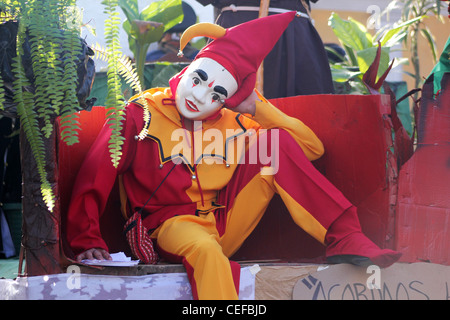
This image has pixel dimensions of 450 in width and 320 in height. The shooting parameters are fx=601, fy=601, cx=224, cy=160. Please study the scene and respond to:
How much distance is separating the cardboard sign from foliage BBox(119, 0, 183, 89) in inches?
62.5

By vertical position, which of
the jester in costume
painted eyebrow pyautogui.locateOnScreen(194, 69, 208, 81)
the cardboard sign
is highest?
painted eyebrow pyautogui.locateOnScreen(194, 69, 208, 81)

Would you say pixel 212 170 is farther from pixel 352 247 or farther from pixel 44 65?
pixel 44 65

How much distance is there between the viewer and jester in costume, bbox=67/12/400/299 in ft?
5.63

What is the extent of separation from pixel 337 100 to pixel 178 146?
21.4 inches

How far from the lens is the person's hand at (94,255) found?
1621mm

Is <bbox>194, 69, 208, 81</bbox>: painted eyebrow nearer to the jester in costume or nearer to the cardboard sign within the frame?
the jester in costume

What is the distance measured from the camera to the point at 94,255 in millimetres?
1644

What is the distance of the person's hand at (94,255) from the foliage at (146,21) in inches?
55.1

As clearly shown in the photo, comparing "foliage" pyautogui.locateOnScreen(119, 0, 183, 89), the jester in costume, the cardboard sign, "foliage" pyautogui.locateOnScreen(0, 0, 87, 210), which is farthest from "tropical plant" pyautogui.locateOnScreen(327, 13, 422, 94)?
"foliage" pyautogui.locateOnScreen(0, 0, 87, 210)

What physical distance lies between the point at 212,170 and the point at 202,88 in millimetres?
268

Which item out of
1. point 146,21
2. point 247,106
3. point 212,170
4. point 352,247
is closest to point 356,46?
point 146,21

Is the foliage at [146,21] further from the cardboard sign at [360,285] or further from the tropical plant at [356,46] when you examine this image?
the cardboard sign at [360,285]
